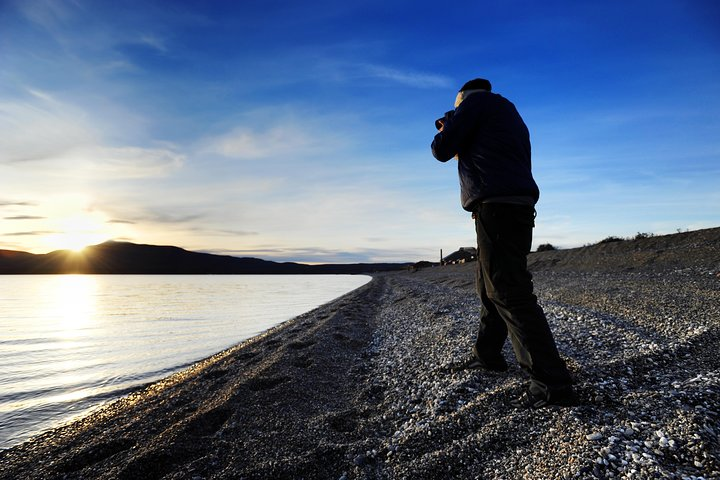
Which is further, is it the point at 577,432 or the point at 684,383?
the point at 684,383

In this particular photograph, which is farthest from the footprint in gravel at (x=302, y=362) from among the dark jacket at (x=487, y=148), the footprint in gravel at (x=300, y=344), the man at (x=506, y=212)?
the dark jacket at (x=487, y=148)

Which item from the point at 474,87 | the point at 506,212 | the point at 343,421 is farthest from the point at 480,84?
the point at 343,421

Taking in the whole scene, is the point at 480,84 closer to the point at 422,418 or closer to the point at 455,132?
the point at 455,132

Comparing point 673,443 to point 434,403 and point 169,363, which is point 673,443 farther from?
point 169,363

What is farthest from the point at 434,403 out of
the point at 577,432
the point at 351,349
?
the point at 351,349

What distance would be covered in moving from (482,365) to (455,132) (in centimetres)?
252

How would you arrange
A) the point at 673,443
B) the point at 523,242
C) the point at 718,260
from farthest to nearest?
the point at 718,260, the point at 523,242, the point at 673,443

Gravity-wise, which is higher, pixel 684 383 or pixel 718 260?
pixel 718 260

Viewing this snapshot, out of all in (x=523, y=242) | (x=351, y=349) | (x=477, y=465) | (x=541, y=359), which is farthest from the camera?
(x=351, y=349)

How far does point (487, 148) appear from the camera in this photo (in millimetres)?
3541

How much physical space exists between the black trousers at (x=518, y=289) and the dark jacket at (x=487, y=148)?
0.57ft

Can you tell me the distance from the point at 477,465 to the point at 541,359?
1.04 m

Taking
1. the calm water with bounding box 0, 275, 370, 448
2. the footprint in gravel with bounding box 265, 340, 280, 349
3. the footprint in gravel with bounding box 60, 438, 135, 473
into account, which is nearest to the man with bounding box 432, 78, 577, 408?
the footprint in gravel with bounding box 60, 438, 135, 473

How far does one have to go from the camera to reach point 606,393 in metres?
3.27
